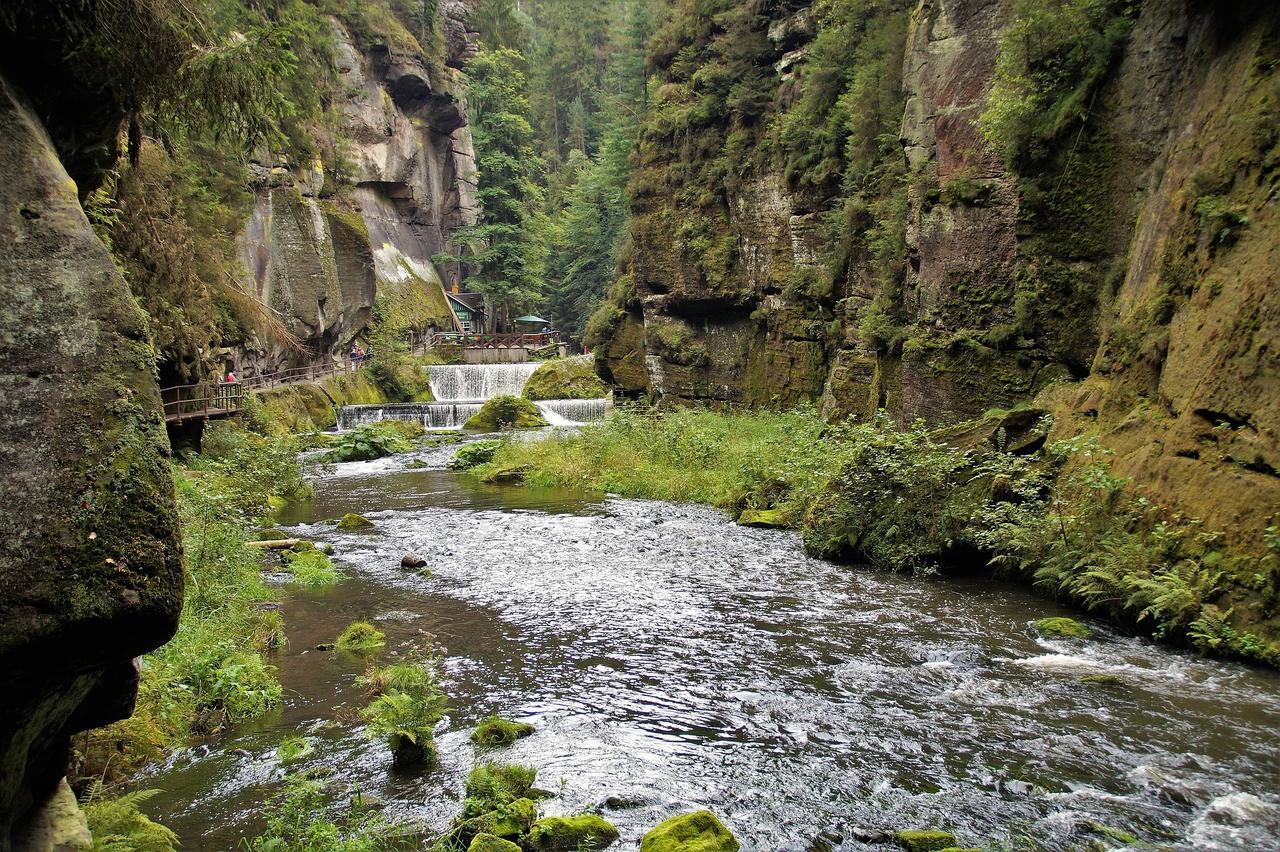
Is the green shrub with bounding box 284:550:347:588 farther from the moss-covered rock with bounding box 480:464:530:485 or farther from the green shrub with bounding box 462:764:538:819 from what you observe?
the moss-covered rock with bounding box 480:464:530:485

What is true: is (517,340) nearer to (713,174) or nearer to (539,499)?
(713,174)

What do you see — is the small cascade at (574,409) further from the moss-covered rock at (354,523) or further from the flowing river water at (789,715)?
the flowing river water at (789,715)

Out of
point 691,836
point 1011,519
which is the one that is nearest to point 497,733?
point 691,836

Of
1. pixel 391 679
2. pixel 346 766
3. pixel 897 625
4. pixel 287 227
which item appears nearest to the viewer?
pixel 346 766

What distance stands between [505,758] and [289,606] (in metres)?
5.37

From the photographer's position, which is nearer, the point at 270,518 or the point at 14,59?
the point at 14,59

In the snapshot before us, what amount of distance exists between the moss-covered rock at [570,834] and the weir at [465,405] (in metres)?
29.8

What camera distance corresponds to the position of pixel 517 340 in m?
54.1

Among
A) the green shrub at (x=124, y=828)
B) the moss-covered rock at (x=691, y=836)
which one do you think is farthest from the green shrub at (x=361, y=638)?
the moss-covered rock at (x=691, y=836)

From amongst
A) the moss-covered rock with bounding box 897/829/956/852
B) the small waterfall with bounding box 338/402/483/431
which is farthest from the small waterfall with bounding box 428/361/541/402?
the moss-covered rock with bounding box 897/829/956/852

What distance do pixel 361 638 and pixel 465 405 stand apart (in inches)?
1172

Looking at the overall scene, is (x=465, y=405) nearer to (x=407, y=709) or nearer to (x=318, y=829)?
(x=407, y=709)

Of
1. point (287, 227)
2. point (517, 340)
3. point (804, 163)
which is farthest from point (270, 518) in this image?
point (517, 340)

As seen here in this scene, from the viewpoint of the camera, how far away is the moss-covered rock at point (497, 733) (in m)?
6.41
